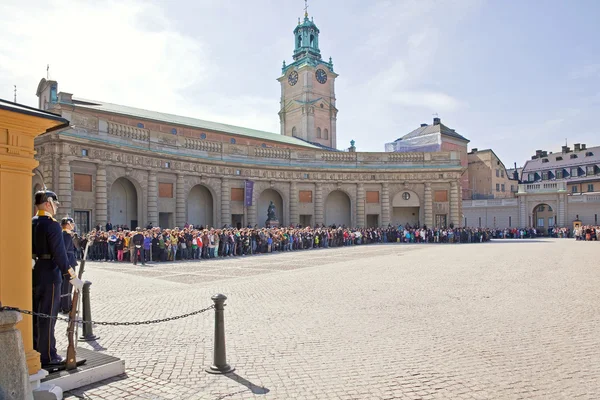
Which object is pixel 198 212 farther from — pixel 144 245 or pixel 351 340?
pixel 351 340

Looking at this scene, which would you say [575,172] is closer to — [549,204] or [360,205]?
[549,204]

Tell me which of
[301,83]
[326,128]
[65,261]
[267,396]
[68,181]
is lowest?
[267,396]

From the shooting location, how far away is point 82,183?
25.8 meters

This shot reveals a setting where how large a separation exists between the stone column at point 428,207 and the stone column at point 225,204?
19.8 meters

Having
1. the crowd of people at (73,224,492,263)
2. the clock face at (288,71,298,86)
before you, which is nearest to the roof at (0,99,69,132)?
the crowd of people at (73,224,492,263)

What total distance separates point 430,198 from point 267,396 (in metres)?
40.8

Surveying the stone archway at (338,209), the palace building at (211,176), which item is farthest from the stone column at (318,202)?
the stone archway at (338,209)

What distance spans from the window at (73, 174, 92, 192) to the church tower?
41.5 metres

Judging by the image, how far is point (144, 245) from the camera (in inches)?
870

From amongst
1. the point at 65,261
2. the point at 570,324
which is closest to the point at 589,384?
the point at 570,324

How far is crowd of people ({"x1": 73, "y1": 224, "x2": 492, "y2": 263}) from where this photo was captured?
22.8 metres

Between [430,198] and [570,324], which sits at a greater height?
[430,198]

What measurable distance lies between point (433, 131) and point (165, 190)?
51.4 m

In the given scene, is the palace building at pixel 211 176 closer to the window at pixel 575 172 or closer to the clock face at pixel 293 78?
the clock face at pixel 293 78
